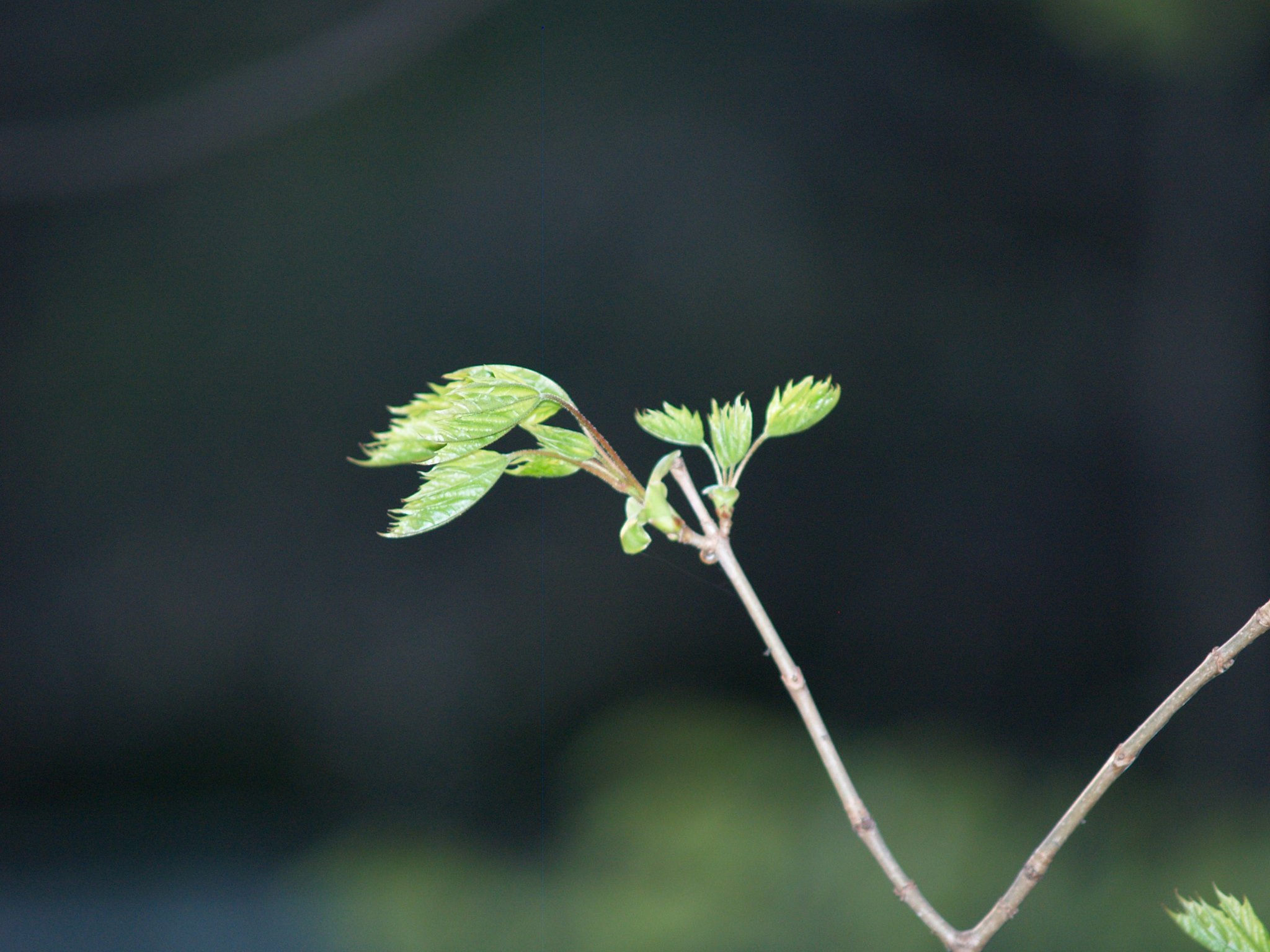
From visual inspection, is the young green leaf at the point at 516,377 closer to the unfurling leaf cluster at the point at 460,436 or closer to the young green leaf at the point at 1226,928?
the unfurling leaf cluster at the point at 460,436

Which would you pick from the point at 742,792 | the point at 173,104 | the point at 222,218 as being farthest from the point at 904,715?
the point at 173,104

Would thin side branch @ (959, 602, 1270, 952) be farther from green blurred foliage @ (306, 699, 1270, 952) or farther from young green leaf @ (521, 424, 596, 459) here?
green blurred foliage @ (306, 699, 1270, 952)

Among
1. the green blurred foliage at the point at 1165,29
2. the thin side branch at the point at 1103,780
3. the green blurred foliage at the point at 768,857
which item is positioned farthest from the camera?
the green blurred foliage at the point at 1165,29

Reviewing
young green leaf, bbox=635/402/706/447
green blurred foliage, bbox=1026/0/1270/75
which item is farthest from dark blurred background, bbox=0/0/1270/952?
young green leaf, bbox=635/402/706/447

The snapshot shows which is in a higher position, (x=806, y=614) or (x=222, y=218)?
(x=222, y=218)

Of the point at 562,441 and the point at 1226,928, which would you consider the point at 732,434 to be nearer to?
the point at 562,441

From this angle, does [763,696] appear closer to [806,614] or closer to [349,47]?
[806,614]

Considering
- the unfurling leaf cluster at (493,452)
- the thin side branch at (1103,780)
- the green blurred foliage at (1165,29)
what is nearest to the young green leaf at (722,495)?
the unfurling leaf cluster at (493,452)
